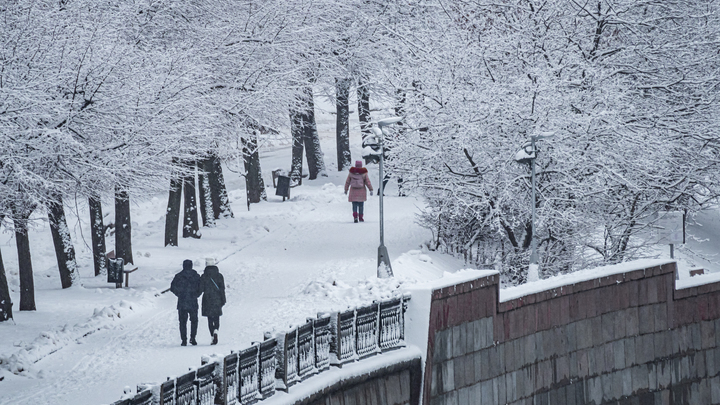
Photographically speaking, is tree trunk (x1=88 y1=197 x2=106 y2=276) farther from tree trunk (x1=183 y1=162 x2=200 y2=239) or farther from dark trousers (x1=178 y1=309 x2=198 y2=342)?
dark trousers (x1=178 y1=309 x2=198 y2=342)

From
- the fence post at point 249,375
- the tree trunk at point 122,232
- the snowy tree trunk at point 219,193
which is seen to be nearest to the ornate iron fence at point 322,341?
the fence post at point 249,375

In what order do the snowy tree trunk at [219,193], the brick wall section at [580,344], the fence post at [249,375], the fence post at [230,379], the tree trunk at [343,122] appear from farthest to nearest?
the tree trunk at [343,122], the snowy tree trunk at [219,193], the brick wall section at [580,344], the fence post at [249,375], the fence post at [230,379]

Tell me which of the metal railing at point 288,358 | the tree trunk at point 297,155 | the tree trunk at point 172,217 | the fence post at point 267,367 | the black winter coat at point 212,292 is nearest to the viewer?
the metal railing at point 288,358

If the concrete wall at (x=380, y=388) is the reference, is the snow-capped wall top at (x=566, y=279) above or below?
above

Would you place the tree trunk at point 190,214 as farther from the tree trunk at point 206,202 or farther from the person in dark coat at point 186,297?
the person in dark coat at point 186,297

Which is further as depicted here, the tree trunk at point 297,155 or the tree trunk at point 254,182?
the tree trunk at point 297,155

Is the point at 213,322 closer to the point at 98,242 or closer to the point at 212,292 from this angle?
the point at 212,292

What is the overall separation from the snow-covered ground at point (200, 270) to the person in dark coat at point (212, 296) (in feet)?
1.03

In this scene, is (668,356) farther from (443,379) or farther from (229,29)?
(229,29)

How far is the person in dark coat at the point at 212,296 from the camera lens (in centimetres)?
1560

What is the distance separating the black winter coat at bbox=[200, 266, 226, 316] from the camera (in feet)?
51.1

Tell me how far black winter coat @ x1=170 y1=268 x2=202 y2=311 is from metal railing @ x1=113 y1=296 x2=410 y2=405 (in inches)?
122

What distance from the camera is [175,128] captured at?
19734 millimetres

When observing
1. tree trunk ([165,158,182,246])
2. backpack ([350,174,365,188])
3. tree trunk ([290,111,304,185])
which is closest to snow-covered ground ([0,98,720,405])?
tree trunk ([165,158,182,246])
